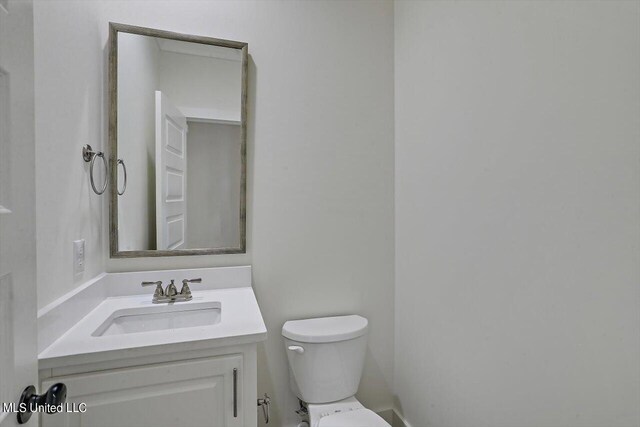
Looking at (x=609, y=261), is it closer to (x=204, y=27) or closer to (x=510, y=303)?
(x=510, y=303)

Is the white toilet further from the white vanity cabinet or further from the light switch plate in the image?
the light switch plate

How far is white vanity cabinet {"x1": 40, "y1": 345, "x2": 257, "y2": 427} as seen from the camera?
93cm

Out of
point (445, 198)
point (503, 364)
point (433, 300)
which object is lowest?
point (503, 364)

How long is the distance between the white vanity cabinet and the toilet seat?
45 cm

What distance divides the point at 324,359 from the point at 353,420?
27cm

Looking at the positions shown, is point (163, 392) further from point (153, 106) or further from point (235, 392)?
point (153, 106)

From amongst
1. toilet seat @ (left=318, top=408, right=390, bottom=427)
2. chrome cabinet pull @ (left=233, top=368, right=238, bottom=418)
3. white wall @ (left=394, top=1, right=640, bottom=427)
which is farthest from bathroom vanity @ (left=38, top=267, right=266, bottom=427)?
white wall @ (left=394, top=1, right=640, bottom=427)

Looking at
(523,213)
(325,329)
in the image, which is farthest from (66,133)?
Answer: (523,213)

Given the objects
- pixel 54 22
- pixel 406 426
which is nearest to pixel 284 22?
pixel 54 22

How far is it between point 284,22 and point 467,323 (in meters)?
1.62

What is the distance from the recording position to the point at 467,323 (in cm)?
134

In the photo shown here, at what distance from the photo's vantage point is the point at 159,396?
99 cm

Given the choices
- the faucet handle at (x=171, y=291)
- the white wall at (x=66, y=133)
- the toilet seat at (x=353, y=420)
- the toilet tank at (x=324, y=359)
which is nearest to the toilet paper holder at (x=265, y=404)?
the toilet tank at (x=324, y=359)

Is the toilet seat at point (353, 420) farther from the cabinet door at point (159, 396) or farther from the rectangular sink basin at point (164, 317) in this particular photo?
the rectangular sink basin at point (164, 317)
